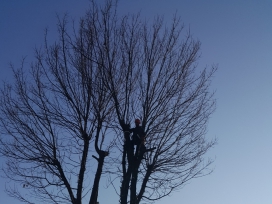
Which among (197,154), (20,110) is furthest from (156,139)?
(20,110)

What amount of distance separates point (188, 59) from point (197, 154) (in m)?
2.37

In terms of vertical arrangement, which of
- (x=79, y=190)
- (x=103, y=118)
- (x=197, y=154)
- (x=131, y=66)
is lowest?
(x=79, y=190)

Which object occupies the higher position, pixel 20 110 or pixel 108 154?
pixel 20 110

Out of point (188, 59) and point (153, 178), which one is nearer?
point (153, 178)

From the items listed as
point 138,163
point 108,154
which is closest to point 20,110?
point 108,154

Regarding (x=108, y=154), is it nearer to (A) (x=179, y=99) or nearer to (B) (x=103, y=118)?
(B) (x=103, y=118)

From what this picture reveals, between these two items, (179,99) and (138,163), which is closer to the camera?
(138,163)

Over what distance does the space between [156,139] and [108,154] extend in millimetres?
1217

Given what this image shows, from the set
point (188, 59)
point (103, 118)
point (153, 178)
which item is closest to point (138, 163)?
point (153, 178)

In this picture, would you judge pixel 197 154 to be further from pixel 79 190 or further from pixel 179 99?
pixel 79 190

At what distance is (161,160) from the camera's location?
8.62 meters

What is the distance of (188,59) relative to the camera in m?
9.23

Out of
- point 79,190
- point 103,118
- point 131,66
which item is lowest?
A: point 79,190

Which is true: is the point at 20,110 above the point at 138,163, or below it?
above
